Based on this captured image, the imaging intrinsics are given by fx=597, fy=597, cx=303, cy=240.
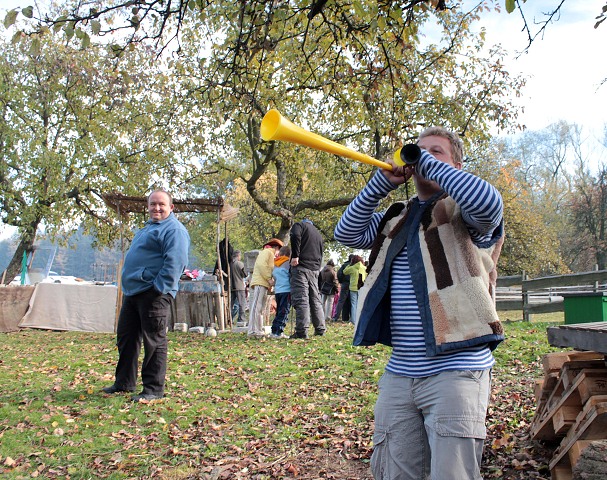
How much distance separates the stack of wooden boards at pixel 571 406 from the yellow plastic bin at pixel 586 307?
480 cm

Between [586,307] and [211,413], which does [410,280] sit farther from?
[586,307]

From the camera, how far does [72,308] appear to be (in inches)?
512

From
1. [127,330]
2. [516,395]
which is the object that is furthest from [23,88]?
[516,395]

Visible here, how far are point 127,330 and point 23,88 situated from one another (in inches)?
663

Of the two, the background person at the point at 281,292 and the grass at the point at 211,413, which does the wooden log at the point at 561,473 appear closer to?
the grass at the point at 211,413

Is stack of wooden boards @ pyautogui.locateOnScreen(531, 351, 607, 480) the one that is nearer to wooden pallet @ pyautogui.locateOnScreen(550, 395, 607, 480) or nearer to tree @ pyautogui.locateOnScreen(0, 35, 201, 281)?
wooden pallet @ pyautogui.locateOnScreen(550, 395, 607, 480)

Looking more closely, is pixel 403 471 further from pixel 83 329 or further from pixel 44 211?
pixel 44 211

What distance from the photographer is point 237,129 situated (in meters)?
17.5

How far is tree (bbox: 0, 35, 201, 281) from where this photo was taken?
19.2 m

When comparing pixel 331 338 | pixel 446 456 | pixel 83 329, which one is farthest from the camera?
pixel 83 329

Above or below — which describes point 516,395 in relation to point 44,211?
below

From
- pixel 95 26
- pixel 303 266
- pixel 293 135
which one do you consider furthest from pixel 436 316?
pixel 303 266

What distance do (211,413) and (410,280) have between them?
11.9ft

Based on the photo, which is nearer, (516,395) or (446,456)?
(446,456)
